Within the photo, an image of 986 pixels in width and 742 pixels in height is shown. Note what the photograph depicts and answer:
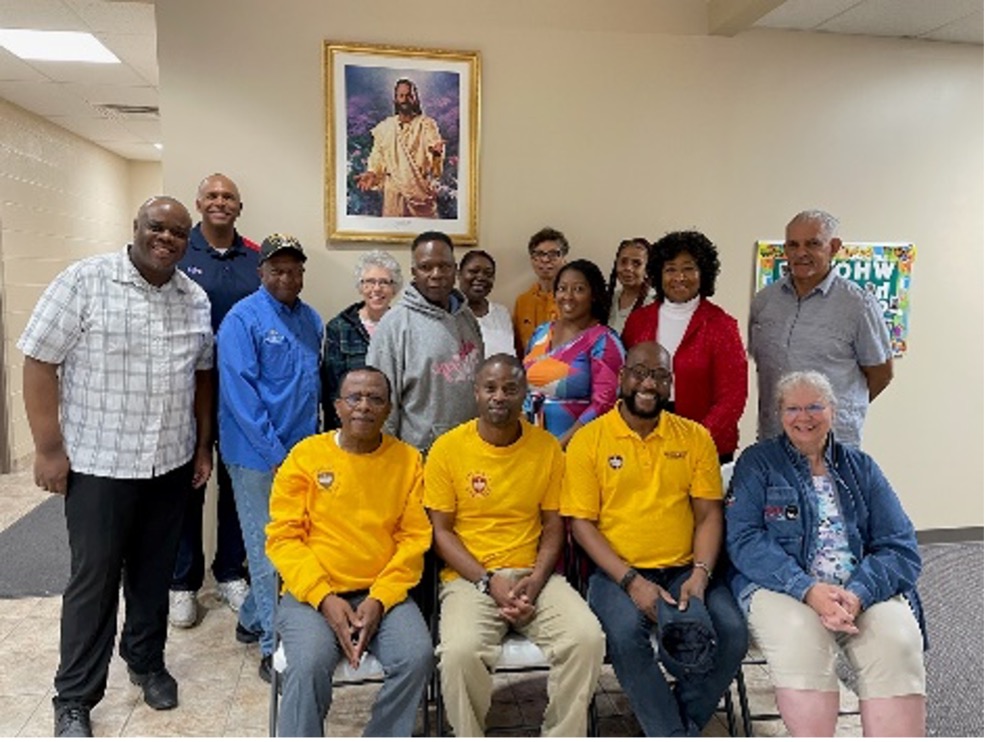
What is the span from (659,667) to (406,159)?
2.47 meters

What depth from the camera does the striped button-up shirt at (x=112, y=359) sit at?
84.7 inches

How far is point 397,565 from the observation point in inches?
86.0

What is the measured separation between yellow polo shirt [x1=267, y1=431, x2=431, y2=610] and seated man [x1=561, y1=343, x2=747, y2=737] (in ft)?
1.76

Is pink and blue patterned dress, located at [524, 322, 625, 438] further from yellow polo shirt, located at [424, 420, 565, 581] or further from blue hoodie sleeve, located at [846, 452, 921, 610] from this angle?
blue hoodie sleeve, located at [846, 452, 921, 610]

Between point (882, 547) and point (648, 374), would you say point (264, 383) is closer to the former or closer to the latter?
point (648, 374)

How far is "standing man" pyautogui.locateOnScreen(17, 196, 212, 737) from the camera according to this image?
2.17m

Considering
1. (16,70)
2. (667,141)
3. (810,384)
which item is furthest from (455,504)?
(16,70)

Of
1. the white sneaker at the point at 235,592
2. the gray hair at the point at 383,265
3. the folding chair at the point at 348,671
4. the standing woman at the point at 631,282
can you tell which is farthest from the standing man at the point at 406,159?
the folding chair at the point at 348,671

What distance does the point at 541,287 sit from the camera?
11.7 feet

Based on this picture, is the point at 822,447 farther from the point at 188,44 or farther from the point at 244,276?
the point at 188,44

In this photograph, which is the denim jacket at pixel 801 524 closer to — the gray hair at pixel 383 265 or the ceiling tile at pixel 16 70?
the gray hair at pixel 383 265

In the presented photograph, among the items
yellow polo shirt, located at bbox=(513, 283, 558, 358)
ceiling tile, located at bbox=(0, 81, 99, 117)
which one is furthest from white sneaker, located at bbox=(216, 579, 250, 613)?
ceiling tile, located at bbox=(0, 81, 99, 117)

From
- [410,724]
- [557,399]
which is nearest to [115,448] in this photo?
[410,724]

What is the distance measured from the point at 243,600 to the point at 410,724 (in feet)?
4.81
